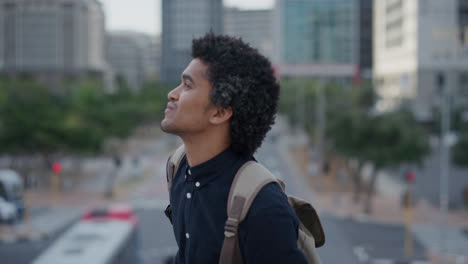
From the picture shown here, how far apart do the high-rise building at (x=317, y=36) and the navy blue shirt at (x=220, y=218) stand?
86.5m

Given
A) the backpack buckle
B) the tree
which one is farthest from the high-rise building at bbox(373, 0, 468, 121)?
the backpack buckle

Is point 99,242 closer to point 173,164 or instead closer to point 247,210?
point 173,164

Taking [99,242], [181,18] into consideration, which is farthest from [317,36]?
[99,242]

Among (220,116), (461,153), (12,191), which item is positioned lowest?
(12,191)

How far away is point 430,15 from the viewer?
4722cm

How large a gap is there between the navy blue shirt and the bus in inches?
314

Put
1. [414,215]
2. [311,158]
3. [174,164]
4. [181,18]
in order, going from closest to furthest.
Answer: [174,164]
[414,215]
[311,158]
[181,18]

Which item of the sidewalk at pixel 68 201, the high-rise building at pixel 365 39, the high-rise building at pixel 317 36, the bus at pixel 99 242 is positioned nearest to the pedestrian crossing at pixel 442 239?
the bus at pixel 99 242

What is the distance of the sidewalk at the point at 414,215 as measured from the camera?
2031 centimetres

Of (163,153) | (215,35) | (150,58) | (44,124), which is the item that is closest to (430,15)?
(163,153)

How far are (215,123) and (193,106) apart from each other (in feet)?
0.32

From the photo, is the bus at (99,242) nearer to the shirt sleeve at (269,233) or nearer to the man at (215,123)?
the man at (215,123)

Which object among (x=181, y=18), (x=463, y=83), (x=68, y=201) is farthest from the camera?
(x=181, y=18)

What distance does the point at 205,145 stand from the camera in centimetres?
236
